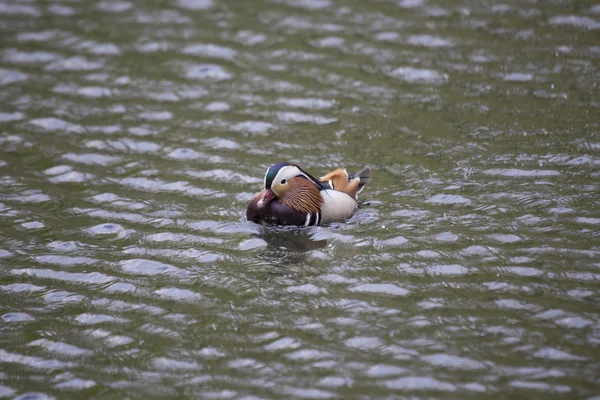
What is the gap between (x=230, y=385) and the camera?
20.9ft

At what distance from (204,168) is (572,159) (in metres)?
4.45

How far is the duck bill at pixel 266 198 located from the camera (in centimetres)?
888

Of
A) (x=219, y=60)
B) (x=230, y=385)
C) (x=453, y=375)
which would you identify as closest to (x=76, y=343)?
(x=230, y=385)

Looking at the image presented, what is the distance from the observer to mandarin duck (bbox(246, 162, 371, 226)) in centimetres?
885

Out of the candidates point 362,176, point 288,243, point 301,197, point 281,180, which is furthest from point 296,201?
point 362,176

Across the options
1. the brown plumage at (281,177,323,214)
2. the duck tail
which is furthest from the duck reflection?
the duck tail

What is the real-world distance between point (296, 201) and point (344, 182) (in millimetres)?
671

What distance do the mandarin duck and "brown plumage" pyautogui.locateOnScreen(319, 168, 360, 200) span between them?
0.27ft

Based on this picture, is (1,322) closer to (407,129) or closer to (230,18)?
(407,129)

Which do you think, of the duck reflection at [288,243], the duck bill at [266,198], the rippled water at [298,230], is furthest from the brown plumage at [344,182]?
the duck bill at [266,198]

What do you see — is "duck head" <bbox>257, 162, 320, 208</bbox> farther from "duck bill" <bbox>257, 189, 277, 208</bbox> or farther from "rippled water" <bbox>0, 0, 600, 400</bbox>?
"rippled water" <bbox>0, 0, 600, 400</bbox>

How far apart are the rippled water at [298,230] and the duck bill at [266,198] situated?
32 centimetres

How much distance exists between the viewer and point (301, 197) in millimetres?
8867

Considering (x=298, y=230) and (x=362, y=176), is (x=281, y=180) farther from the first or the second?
(x=362, y=176)
